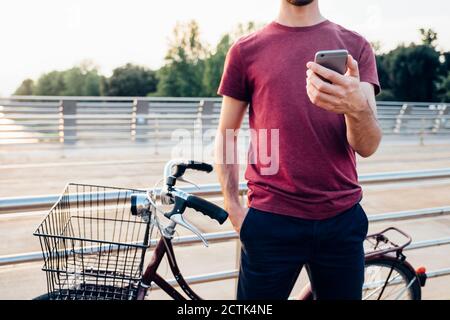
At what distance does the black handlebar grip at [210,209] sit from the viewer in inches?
66.1

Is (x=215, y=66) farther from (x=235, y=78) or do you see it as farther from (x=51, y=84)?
(x=235, y=78)

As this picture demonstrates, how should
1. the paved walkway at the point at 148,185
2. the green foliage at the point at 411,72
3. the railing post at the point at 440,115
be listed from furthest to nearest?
the green foliage at the point at 411,72, the railing post at the point at 440,115, the paved walkway at the point at 148,185

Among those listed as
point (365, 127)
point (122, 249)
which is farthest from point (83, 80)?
point (365, 127)

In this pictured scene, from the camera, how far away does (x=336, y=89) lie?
1.45 meters

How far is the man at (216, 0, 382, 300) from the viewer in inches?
68.4

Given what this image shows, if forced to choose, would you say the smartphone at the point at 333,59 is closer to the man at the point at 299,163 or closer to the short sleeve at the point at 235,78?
the man at the point at 299,163

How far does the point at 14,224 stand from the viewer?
5.57 metres

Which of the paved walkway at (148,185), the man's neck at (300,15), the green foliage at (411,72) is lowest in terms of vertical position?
the paved walkway at (148,185)

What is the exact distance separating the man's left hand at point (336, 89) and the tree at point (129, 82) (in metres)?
53.9

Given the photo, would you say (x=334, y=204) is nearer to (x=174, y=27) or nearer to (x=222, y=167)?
(x=222, y=167)

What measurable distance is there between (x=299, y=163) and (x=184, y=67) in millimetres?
54744

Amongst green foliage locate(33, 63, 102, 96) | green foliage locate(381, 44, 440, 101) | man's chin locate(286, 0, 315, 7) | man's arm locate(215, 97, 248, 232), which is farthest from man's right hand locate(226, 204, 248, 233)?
green foliage locate(33, 63, 102, 96)

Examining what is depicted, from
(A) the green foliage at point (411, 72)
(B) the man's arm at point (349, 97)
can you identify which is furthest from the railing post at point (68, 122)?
(A) the green foliage at point (411, 72)

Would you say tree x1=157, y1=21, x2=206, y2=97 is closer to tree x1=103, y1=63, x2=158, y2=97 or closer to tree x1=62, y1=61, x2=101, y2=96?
tree x1=103, y1=63, x2=158, y2=97
